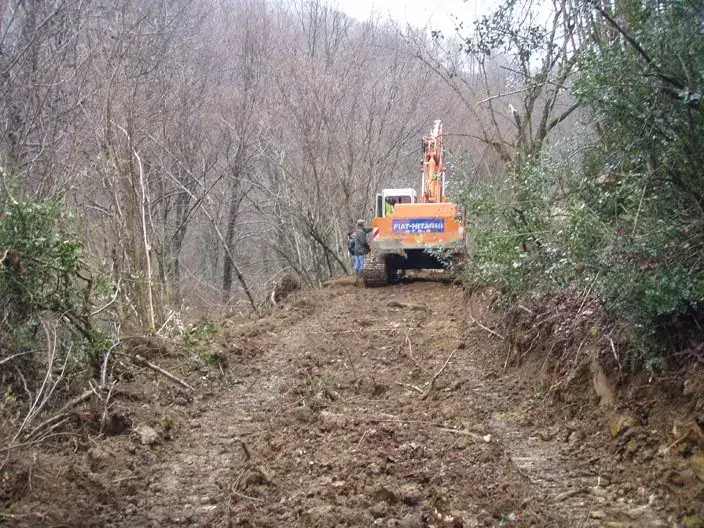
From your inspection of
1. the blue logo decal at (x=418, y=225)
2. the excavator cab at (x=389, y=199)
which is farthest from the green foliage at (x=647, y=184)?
the excavator cab at (x=389, y=199)

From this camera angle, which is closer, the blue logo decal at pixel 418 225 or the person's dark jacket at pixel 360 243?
the blue logo decal at pixel 418 225

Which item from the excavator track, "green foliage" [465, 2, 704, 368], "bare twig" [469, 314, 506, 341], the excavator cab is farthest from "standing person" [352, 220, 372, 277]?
"green foliage" [465, 2, 704, 368]

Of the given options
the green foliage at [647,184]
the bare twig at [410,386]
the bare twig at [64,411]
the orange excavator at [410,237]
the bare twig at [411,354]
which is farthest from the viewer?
the orange excavator at [410,237]

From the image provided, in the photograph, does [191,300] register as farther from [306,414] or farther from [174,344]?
[306,414]

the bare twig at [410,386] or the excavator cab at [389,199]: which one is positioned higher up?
the excavator cab at [389,199]

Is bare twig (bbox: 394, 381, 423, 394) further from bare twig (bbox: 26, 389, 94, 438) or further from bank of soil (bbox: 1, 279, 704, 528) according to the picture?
bare twig (bbox: 26, 389, 94, 438)

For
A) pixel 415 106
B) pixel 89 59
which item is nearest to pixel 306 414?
pixel 89 59

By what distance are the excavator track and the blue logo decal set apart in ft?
2.20

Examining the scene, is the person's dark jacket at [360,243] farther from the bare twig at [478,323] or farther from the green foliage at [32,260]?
the green foliage at [32,260]

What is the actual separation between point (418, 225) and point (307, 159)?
5004 mm

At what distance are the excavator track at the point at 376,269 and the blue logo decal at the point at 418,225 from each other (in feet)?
2.20

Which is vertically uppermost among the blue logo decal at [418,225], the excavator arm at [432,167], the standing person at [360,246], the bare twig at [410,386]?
the excavator arm at [432,167]

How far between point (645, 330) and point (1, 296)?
4697mm

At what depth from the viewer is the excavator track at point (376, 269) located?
13.5 meters
